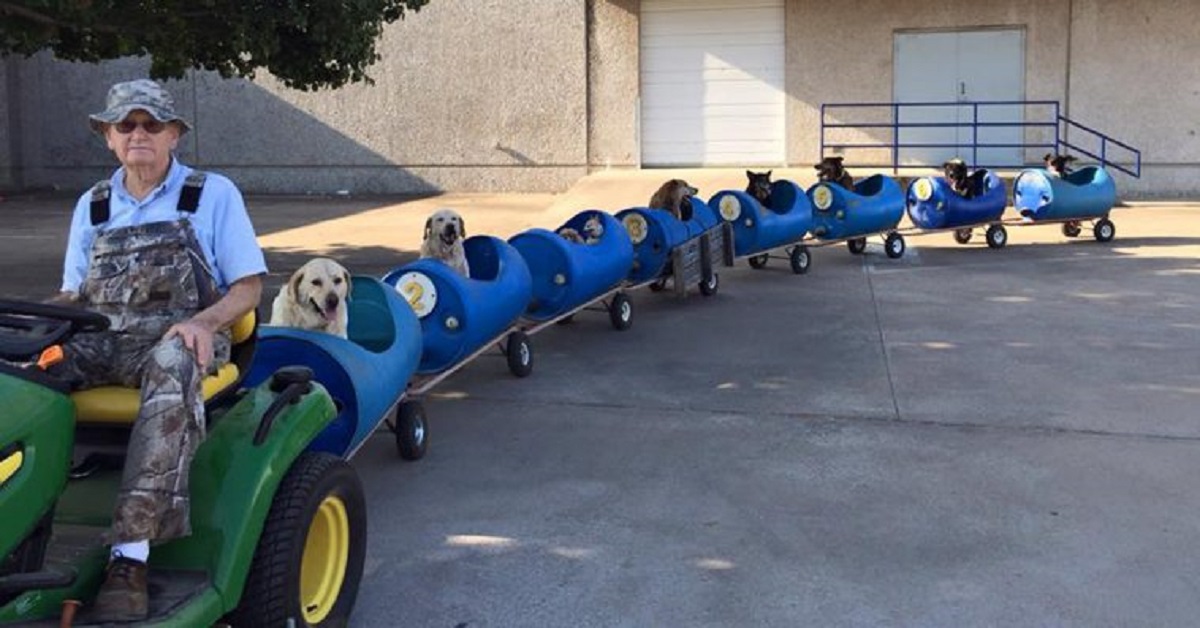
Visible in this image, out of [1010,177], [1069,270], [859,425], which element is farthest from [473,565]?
[1010,177]

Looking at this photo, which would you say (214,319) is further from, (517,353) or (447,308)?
(517,353)

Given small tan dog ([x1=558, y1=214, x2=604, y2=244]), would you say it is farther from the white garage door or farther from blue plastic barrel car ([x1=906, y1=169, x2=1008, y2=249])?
the white garage door

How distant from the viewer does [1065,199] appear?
15188 mm

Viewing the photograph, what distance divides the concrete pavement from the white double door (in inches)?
442

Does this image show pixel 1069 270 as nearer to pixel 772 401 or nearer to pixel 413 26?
pixel 772 401

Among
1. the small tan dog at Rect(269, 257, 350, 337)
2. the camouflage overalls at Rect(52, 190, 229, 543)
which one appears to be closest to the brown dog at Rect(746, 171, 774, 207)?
the small tan dog at Rect(269, 257, 350, 337)

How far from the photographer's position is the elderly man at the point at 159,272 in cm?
330

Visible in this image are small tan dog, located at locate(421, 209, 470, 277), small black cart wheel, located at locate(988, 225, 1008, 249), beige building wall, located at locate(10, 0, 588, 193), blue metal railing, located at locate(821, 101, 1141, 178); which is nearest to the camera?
small tan dog, located at locate(421, 209, 470, 277)

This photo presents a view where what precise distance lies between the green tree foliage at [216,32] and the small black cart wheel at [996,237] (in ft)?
28.2

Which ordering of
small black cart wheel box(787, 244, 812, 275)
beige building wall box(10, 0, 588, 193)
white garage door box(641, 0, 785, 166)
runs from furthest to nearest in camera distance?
beige building wall box(10, 0, 588, 193) → white garage door box(641, 0, 785, 166) → small black cart wheel box(787, 244, 812, 275)

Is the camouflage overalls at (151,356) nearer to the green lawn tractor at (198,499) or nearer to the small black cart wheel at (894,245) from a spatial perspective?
the green lawn tractor at (198,499)

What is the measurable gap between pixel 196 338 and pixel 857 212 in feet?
36.5

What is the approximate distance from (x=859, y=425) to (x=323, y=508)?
12.7 feet

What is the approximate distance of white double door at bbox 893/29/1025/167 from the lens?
2189 cm
